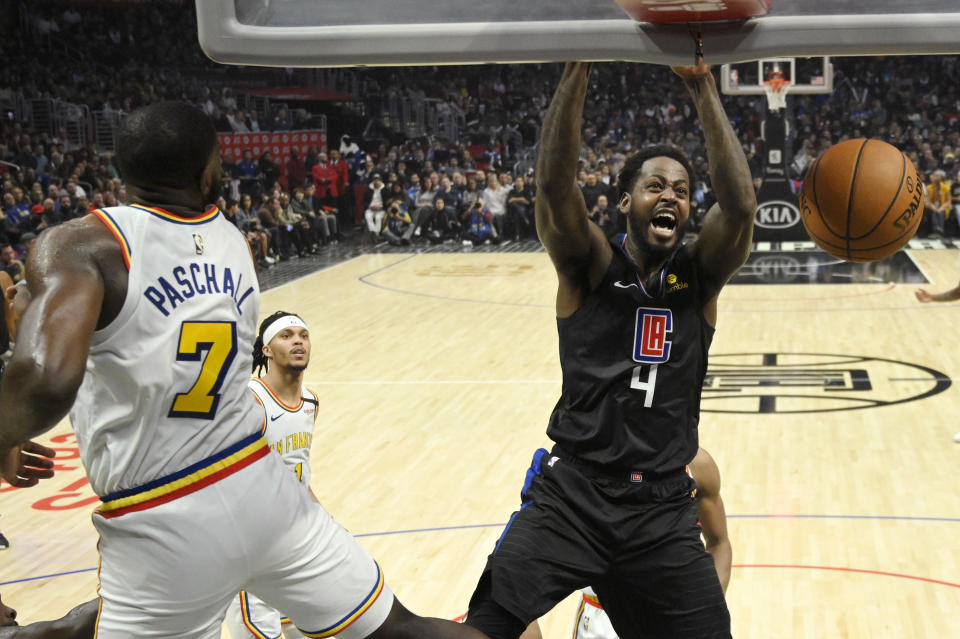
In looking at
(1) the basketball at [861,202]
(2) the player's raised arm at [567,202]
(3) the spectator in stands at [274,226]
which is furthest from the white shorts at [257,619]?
(3) the spectator in stands at [274,226]

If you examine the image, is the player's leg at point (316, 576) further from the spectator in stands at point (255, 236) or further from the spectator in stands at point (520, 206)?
the spectator in stands at point (520, 206)

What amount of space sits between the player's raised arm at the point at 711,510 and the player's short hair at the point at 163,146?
2.07 meters

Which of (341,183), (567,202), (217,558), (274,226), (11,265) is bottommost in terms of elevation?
(274,226)

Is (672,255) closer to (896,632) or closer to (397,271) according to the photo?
(896,632)

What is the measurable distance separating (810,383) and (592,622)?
20.9 feet

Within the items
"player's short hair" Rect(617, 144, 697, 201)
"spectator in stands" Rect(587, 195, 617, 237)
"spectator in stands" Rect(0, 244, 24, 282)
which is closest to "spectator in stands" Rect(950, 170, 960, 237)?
"spectator in stands" Rect(587, 195, 617, 237)

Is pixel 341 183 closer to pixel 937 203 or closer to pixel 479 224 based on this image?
pixel 479 224

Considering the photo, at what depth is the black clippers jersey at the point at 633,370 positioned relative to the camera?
137 inches

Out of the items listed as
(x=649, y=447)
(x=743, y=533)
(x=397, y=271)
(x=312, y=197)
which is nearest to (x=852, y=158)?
(x=649, y=447)

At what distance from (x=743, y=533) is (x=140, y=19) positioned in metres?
24.8

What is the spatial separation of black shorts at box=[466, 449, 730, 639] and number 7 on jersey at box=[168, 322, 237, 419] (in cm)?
103

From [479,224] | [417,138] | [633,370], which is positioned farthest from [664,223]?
[417,138]

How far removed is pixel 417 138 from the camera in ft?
87.9

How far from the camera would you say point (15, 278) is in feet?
40.6
